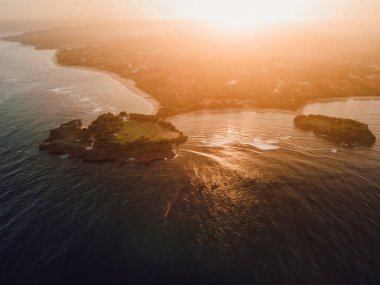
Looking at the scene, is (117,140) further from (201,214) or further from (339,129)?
(339,129)

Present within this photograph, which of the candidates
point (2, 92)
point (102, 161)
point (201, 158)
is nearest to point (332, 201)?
point (201, 158)

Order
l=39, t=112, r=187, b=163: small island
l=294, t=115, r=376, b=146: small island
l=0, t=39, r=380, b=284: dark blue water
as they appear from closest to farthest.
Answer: l=0, t=39, r=380, b=284: dark blue water → l=39, t=112, r=187, b=163: small island → l=294, t=115, r=376, b=146: small island

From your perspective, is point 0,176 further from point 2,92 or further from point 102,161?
point 2,92

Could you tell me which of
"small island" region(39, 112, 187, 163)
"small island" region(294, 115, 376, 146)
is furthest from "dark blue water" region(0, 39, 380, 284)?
"small island" region(294, 115, 376, 146)

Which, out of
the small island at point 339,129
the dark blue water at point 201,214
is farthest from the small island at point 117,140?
the small island at point 339,129

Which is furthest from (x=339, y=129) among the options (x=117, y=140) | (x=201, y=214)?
(x=117, y=140)

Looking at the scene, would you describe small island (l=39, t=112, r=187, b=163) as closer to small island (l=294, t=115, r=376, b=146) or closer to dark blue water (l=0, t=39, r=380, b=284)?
dark blue water (l=0, t=39, r=380, b=284)
